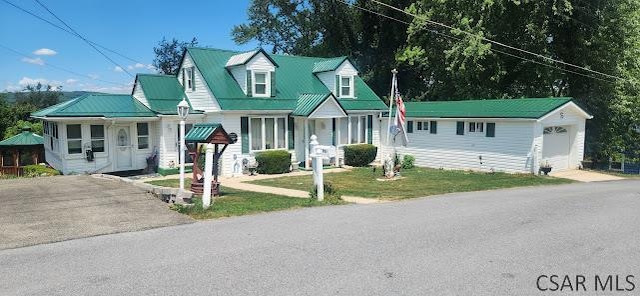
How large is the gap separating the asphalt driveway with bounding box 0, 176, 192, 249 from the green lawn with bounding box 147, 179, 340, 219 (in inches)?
21.1

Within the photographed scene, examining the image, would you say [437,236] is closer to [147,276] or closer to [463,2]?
[147,276]

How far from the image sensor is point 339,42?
126 feet

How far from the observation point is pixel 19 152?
75.0ft

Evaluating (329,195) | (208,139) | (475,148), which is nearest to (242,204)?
(208,139)

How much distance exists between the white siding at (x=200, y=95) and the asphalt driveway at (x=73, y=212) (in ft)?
25.4

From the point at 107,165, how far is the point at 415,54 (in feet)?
66.7

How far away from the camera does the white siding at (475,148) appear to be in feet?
69.9

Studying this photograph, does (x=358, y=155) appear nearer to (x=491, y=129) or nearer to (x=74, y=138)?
(x=491, y=129)

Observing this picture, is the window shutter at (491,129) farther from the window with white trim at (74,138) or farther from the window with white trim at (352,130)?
the window with white trim at (74,138)

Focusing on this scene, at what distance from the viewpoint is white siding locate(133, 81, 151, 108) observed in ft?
72.7

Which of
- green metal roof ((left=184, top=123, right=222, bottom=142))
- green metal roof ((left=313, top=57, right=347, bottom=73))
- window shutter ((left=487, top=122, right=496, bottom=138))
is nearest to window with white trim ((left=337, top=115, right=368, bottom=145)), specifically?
green metal roof ((left=313, top=57, right=347, bottom=73))

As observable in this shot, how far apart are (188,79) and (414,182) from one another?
11807mm

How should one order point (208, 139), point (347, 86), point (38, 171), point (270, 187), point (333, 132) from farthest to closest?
point (347, 86)
point (333, 132)
point (38, 171)
point (270, 187)
point (208, 139)

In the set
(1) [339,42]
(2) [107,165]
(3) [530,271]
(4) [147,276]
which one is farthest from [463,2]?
(4) [147,276]
